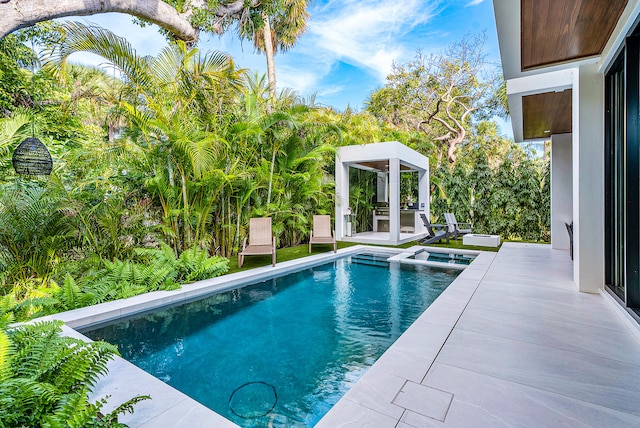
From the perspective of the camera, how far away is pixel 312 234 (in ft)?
30.6

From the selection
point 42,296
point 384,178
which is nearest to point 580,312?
point 42,296

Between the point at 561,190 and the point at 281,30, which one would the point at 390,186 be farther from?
the point at 281,30

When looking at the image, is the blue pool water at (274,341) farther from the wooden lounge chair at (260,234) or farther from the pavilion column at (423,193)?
the pavilion column at (423,193)

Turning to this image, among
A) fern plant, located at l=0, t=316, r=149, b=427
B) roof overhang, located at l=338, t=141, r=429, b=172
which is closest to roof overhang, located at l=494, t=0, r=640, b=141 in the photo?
roof overhang, located at l=338, t=141, r=429, b=172

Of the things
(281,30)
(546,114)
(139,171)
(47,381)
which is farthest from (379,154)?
(47,381)

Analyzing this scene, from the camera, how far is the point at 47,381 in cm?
206

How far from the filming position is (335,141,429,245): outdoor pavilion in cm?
1062

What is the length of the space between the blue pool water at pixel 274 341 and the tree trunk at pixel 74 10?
4863 mm

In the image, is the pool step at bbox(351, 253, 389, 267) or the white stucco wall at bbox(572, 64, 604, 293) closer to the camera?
the white stucco wall at bbox(572, 64, 604, 293)

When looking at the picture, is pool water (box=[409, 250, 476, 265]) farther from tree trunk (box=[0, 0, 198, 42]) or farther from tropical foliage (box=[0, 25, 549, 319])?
tree trunk (box=[0, 0, 198, 42])

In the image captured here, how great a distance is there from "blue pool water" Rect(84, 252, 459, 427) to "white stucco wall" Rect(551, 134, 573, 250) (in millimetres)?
5633

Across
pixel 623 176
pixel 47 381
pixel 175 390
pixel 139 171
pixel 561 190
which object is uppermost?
pixel 139 171

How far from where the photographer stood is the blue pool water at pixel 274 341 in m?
2.64

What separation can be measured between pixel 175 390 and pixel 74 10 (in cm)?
650
